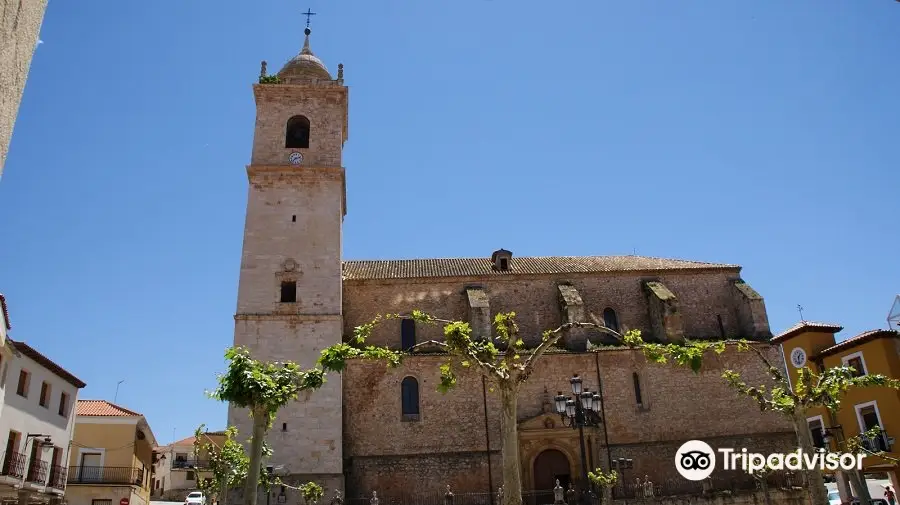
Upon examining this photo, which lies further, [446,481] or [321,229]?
[321,229]

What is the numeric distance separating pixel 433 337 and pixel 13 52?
91.4 feet

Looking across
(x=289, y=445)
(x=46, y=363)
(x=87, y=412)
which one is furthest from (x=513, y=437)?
(x=87, y=412)

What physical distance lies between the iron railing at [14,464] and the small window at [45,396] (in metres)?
2.34

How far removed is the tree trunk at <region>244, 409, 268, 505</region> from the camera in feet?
30.7

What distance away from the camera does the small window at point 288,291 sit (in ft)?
85.4

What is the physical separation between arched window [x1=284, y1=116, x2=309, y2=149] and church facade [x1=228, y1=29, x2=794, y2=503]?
0.06 meters

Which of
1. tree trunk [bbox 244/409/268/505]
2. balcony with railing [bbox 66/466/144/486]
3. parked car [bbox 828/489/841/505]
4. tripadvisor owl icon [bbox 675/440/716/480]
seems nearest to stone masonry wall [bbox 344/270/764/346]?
tripadvisor owl icon [bbox 675/440/716/480]

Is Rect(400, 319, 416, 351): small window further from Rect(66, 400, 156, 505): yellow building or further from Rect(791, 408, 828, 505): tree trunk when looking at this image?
Rect(791, 408, 828, 505): tree trunk

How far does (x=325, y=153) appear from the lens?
92.8 ft

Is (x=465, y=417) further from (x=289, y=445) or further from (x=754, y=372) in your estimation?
(x=754, y=372)

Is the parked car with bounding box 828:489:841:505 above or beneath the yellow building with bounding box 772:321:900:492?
beneath

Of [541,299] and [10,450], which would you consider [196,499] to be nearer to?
[10,450]

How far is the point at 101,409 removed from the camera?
92.9 feet

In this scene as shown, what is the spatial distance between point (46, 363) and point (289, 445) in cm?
833
